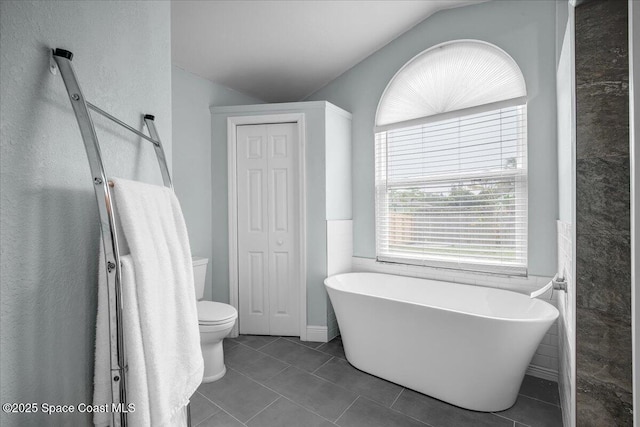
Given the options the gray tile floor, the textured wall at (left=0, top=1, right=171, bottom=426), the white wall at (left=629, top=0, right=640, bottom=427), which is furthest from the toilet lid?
the white wall at (left=629, top=0, right=640, bottom=427)

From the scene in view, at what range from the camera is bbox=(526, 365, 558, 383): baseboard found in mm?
2224

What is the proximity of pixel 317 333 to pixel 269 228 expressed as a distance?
1099 mm

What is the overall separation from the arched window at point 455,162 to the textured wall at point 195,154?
1.71m

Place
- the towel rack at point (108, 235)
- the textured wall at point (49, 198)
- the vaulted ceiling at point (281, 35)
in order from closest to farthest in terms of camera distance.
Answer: the textured wall at point (49, 198) < the towel rack at point (108, 235) < the vaulted ceiling at point (281, 35)

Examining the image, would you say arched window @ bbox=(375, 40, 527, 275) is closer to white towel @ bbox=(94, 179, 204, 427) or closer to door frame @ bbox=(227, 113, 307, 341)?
door frame @ bbox=(227, 113, 307, 341)

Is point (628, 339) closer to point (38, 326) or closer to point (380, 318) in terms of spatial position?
point (380, 318)

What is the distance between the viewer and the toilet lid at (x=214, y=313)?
2.21m

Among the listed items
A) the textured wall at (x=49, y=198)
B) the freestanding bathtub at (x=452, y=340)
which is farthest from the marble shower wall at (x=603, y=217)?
the textured wall at (x=49, y=198)

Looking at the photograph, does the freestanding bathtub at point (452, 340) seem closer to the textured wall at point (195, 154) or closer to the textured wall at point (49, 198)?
→ the textured wall at point (195, 154)

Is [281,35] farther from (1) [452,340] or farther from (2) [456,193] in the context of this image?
(1) [452,340]

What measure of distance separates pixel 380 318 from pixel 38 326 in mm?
1892

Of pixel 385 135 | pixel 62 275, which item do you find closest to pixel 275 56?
pixel 385 135

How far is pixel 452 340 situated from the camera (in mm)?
1949

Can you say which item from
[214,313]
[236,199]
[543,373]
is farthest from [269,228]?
[543,373]
